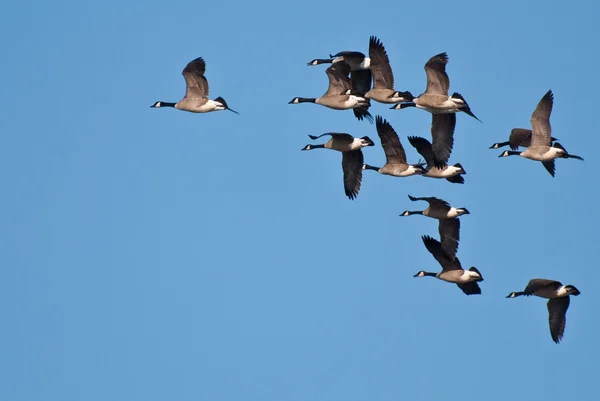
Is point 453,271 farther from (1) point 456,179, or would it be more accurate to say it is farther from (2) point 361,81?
(2) point 361,81

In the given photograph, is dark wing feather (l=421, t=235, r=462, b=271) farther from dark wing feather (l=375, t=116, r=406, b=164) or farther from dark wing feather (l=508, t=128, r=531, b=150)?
dark wing feather (l=508, t=128, r=531, b=150)

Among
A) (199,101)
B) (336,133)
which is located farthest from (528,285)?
(199,101)

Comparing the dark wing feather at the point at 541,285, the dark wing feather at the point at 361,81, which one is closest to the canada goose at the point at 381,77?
the dark wing feather at the point at 361,81

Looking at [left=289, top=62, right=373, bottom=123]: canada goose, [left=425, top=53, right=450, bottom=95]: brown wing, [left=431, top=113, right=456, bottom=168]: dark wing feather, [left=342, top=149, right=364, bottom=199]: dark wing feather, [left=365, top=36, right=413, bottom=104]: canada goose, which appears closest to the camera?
[left=425, top=53, right=450, bottom=95]: brown wing

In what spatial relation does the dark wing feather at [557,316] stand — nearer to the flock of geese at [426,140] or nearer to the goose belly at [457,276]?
the flock of geese at [426,140]

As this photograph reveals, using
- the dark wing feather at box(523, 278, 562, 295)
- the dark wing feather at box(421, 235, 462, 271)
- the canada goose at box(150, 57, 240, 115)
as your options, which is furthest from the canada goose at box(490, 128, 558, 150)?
the canada goose at box(150, 57, 240, 115)

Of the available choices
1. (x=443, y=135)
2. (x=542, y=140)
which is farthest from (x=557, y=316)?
(x=443, y=135)

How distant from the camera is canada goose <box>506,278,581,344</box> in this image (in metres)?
33.2

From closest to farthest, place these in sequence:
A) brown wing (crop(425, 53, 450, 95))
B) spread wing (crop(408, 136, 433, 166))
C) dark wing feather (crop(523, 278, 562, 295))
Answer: brown wing (crop(425, 53, 450, 95)) → dark wing feather (crop(523, 278, 562, 295)) → spread wing (crop(408, 136, 433, 166))

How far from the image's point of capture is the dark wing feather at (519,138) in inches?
1407

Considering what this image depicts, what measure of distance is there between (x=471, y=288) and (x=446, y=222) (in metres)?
1.65

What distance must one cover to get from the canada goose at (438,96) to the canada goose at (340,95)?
6.04ft

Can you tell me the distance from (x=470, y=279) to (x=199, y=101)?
7499 mm

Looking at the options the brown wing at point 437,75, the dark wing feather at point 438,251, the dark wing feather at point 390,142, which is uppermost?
the brown wing at point 437,75
